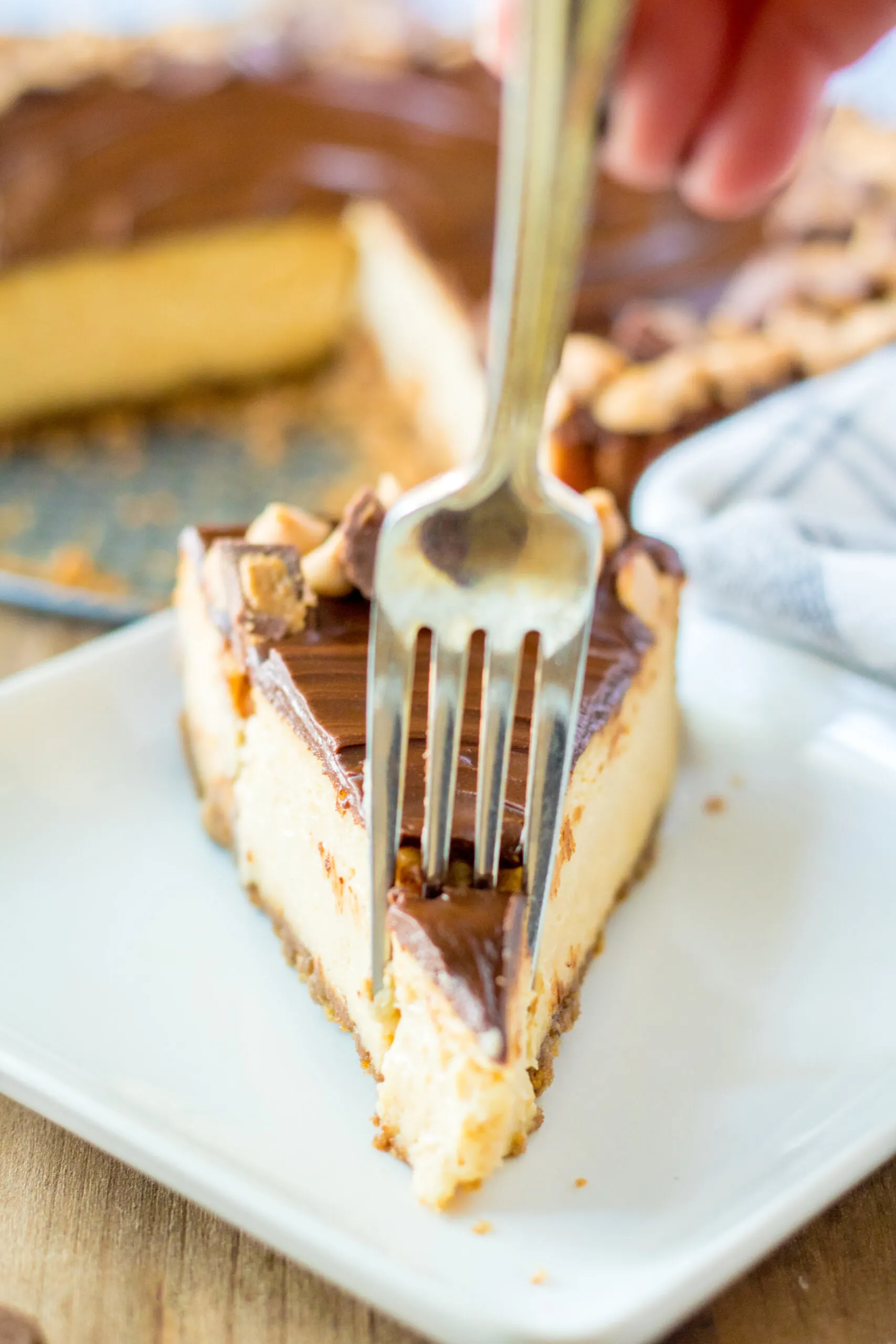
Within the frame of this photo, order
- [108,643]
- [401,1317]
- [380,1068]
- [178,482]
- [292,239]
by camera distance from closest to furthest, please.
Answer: [401,1317], [380,1068], [108,643], [178,482], [292,239]

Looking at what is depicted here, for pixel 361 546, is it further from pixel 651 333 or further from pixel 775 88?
pixel 651 333

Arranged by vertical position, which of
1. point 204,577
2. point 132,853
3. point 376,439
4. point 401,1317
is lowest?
point 376,439

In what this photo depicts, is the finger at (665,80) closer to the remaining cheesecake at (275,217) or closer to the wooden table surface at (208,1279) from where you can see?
the remaining cheesecake at (275,217)

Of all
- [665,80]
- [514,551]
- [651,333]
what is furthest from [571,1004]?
[651,333]

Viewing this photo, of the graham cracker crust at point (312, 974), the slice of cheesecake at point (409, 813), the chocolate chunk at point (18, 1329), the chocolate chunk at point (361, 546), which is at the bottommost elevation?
the graham cracker crust at point (312, 974)


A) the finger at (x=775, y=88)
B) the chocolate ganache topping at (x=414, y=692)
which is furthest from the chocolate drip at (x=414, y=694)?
the finger at (x=775, y=88)

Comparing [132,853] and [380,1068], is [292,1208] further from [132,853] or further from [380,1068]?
[132,853]

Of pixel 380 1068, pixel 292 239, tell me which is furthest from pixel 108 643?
pixel 292 239
